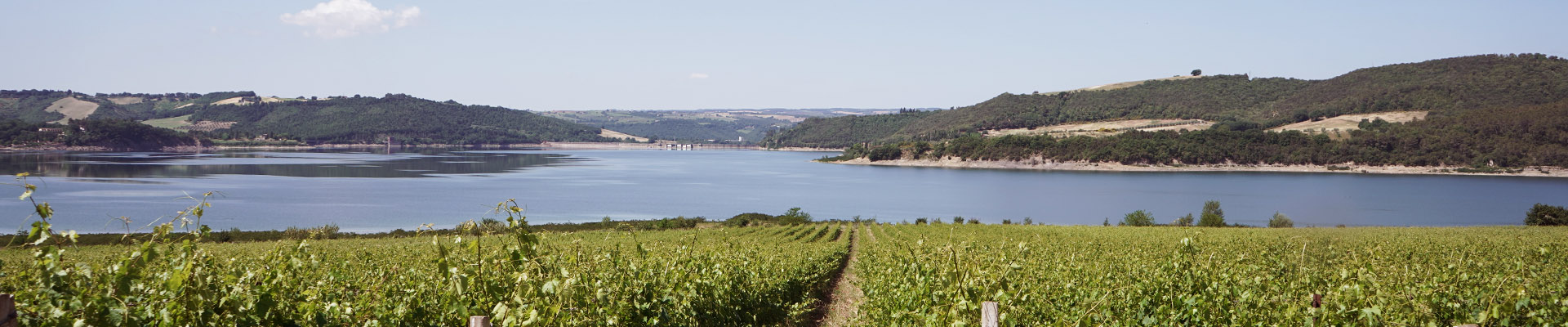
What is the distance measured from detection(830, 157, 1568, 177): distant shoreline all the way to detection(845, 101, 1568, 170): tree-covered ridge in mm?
869

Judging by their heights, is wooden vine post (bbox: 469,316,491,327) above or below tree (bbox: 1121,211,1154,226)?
above

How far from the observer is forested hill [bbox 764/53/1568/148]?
443ft

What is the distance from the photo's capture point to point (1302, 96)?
16525 cm

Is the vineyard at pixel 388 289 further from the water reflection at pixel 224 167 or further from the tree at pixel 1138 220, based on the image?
the water reflection at pixel 224 167

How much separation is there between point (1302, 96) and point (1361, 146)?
54.3 meters

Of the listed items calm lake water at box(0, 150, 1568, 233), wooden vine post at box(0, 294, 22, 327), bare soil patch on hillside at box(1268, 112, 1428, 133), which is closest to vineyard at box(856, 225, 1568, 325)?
wooden vine post at box(0, 294, 22, 327)

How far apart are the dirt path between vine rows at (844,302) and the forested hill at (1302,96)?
434 ft

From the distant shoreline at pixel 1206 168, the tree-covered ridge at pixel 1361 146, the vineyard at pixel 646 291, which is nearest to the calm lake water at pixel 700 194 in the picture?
the distant shoreline at pixel 1206 168

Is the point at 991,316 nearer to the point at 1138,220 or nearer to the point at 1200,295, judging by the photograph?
the point at 1200,295

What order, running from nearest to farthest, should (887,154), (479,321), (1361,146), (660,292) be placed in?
(479,321), (660,292), (1361,146), (887,154)

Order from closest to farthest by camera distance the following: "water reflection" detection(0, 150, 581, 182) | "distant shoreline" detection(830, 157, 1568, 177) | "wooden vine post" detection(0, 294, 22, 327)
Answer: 1. "wooden vine post" detection(0, 294, 22, 327)
2. "water reflection" detection(0, 150, 581, 182)
3. "distant shoreline" detection(830, 157, 1568, 177)

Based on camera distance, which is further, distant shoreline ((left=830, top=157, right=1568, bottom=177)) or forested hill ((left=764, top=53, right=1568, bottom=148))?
forested hill ((left=764, top=53, right=1568, bottom=148))

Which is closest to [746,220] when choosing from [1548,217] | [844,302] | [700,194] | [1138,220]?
[1138,220]

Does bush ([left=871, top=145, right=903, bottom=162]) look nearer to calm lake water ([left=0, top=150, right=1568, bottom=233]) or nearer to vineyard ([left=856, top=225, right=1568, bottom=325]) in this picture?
calm lake water ([left=0, top=150, right=1568, bottom=233])
